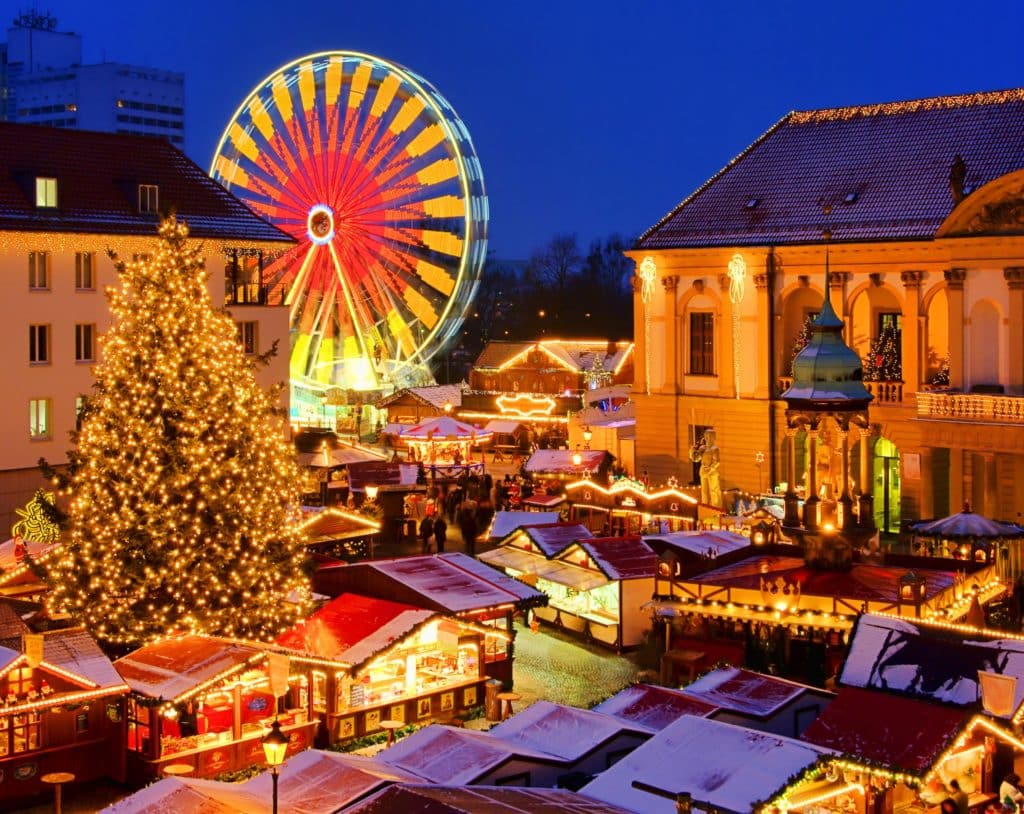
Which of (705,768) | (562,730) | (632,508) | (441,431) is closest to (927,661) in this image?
(705,768)

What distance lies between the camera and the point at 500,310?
135375 mm

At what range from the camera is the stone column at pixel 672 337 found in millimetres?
Result: 48438

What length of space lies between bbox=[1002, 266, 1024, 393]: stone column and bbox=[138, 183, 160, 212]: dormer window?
2217 cm

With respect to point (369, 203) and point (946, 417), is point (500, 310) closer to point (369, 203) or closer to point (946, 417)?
point (369, 203)

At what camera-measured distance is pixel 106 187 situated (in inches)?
1695

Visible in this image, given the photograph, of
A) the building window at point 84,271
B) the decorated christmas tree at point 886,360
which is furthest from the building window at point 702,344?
the building window at point 84,271

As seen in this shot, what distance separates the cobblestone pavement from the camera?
27.2 m

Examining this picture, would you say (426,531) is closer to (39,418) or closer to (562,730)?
(39,418)

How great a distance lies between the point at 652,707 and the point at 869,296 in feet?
86.0

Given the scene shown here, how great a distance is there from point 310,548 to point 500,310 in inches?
3992

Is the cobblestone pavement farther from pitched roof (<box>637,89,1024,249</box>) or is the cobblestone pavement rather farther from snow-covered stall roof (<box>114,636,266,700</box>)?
pitched roof (<box>637,89,1024,249</box>)

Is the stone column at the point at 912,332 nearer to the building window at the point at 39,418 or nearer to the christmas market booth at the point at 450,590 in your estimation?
the christmas market booth at the point at 450,590

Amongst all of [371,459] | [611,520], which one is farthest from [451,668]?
[371,459]

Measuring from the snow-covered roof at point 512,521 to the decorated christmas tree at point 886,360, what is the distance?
12.1 metres
